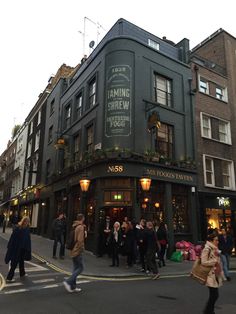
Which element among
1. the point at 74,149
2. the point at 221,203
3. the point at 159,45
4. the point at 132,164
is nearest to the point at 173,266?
the point at 132,164

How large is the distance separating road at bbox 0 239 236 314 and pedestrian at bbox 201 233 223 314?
671 mm

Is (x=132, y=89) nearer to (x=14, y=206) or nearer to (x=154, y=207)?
(x=154, y=207)

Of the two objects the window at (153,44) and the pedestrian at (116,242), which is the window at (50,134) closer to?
the window at (153,44)

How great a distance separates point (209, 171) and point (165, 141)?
404 centimetres

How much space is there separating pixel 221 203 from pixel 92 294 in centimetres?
1397

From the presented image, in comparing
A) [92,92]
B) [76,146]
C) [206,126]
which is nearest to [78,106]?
[92,92]

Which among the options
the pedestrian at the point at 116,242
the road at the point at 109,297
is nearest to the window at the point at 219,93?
the pedestrian at the point at 116,242

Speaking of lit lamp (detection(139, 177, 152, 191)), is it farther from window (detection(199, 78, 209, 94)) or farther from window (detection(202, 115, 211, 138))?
window (detection(199, 78, 209, 94))

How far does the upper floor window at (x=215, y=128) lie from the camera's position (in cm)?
2078

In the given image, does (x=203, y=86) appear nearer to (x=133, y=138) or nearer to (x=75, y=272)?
(x=133, y=138)

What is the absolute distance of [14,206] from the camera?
1505 inches

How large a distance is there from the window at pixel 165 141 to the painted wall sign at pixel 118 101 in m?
2.39

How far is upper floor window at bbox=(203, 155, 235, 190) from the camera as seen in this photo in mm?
Result: 19922

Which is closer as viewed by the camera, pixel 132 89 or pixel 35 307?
pixel 35 307
